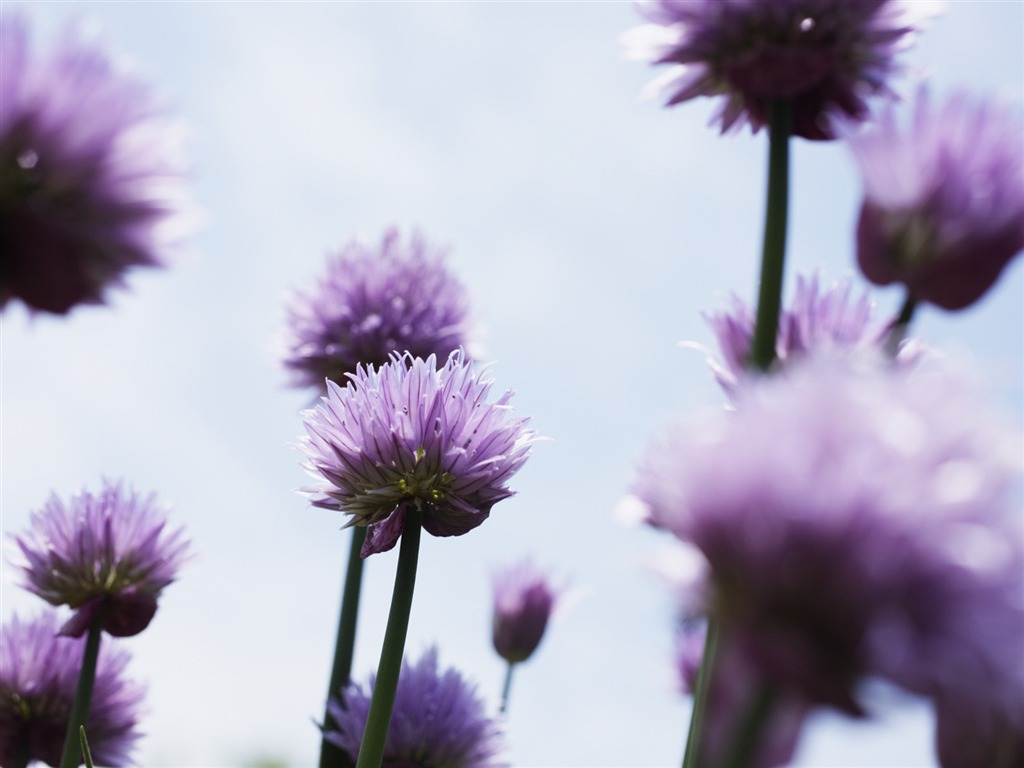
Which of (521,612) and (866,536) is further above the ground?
(521,612)

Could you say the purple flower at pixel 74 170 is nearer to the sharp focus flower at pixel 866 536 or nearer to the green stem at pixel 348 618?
the sharp focus flower at pixel 866 536

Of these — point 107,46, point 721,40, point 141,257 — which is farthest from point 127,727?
point 721,40

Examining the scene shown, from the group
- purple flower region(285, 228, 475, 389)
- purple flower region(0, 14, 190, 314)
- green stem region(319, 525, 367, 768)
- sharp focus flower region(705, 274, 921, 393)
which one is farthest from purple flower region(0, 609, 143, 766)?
sharp focus flower region(705, 274, 921, 393)

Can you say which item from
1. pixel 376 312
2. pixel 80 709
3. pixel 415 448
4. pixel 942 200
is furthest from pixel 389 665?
pixel 376 312

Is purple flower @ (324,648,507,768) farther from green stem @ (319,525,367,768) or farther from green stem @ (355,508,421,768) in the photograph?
green stem @ (355,508,421,768)

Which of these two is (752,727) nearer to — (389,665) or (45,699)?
(389,665)

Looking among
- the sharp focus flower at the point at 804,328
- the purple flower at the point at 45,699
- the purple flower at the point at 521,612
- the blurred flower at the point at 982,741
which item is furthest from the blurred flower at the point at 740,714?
the purple flower at the point at 521,612
